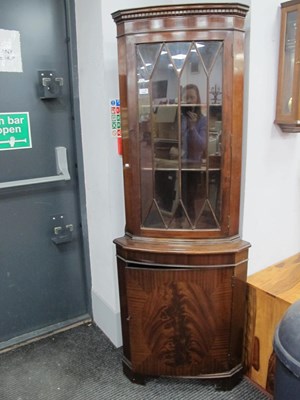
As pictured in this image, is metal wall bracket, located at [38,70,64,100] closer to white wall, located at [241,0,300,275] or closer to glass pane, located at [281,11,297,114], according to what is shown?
white wall, located at [241,0,300,275]

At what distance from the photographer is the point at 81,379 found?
199 cm

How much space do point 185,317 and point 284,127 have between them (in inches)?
42.0

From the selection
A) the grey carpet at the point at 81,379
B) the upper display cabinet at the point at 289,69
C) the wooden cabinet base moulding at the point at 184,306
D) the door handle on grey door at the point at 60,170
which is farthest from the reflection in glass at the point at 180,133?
the grey carpet at the point at 81,379

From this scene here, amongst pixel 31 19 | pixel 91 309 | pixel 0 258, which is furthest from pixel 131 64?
pixel 91 309

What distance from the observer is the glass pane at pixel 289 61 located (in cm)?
166

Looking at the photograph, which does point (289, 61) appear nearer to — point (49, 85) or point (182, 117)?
point (182, 117)

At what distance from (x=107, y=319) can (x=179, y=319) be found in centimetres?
70

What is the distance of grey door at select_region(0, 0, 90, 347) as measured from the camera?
1979 mm

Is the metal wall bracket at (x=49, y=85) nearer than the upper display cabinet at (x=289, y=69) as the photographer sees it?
No

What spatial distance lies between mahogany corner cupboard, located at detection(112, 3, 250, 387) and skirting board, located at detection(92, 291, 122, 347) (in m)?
0.33

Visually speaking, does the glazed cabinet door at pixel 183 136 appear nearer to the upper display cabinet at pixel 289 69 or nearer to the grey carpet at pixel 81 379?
the upper display cabinet at pixel 289 69

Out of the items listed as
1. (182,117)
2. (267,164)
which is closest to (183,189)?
(182,117)

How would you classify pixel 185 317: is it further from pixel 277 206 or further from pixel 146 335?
pixel 277 206

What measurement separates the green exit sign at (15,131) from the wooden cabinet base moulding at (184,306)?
2.73 feet
